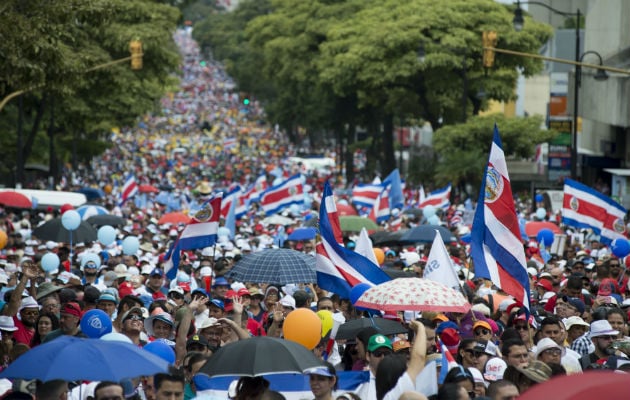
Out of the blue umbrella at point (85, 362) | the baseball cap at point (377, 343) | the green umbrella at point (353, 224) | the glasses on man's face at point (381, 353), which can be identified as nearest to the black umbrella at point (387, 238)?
the green umbrella at point (353, 224)

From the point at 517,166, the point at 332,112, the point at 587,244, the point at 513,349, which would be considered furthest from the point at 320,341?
the point at 332,112

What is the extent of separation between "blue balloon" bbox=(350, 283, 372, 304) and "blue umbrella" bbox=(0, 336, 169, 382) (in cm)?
510

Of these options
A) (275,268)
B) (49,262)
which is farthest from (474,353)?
(49,262)

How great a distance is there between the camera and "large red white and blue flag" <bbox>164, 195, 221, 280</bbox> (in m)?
16.7

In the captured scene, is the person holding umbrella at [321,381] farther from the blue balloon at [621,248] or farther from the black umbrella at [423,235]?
the black umbrella at [423,235]

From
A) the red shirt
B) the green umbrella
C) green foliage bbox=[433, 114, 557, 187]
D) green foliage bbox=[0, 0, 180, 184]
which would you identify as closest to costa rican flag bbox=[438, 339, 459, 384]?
the red shirt

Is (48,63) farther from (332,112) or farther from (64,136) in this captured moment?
(332,112)

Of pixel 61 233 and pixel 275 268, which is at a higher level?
pixel 275 268

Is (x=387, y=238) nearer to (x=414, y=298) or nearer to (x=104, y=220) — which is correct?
(x=104, y=220)

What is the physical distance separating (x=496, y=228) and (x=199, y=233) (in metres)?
4.93

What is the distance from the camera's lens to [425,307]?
1105 cm

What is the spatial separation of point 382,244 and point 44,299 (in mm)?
11483

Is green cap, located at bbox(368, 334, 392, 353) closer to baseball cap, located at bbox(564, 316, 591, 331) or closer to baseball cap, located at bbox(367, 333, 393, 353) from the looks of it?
baseball cap, located at bbox(367, 333, 393, 353)

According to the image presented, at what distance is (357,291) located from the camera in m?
13.0
